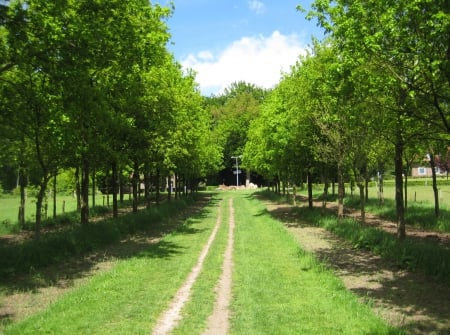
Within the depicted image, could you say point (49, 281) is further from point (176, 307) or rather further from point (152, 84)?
point (152, 84)

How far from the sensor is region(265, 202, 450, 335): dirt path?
7621 mm

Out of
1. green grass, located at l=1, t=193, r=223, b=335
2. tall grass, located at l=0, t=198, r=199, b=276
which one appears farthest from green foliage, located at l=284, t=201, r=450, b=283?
tall grass, located at l=0, t=198, r=199, b=276

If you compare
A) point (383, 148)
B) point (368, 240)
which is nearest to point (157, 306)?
point (368, 240)

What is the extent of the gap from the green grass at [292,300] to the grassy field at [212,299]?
0.01m

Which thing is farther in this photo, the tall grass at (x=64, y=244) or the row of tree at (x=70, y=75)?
the tall grass at (x=64, y=244)

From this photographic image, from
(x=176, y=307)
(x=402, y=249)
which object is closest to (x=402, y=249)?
(x=402, y=249)

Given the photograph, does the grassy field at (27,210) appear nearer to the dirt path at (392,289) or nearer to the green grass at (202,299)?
the green grass at (202,299)

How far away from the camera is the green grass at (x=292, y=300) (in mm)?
7242

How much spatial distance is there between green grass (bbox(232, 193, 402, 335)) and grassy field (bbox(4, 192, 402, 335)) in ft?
0.05

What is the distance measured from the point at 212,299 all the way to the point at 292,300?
155 centimetres

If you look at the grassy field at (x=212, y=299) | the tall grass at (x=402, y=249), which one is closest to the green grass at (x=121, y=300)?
the grassy field at (x=212, y=299)

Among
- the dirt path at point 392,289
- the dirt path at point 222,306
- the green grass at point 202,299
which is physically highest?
the green grass at point 202,299

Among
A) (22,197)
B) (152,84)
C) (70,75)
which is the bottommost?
(22,197)

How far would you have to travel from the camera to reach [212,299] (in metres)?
8.92
